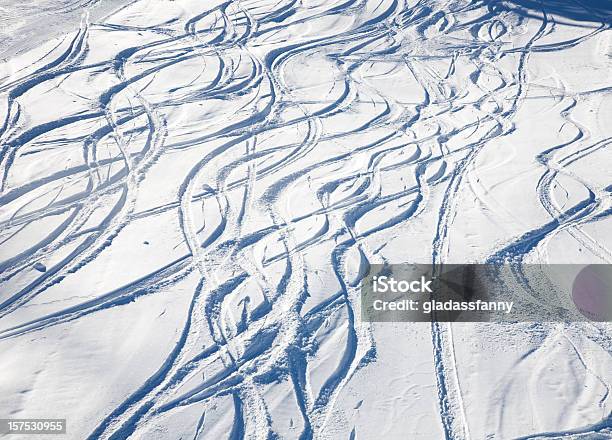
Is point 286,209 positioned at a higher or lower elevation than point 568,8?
lower

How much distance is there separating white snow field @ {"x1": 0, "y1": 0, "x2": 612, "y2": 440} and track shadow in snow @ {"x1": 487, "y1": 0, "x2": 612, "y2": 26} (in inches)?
7.5

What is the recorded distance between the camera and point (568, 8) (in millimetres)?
10828

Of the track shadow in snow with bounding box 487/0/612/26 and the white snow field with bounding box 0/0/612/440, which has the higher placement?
the track shadow in snow with bounding box 487/0/612/26

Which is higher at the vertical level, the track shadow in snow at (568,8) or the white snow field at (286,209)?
the track shadow in snow at (568,8)

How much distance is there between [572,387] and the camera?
468 cm

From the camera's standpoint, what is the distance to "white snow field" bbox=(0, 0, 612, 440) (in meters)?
4.57

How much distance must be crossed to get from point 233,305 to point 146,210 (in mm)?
1700

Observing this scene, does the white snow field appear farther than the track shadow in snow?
No

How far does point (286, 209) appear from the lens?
20.9 feet

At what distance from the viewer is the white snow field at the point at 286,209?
4.57m

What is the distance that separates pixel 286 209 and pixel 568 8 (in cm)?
771

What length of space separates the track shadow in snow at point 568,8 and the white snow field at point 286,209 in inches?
7.5

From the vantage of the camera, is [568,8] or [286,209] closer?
[286,209]

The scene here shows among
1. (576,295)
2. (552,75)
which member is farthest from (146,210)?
(552,75)
